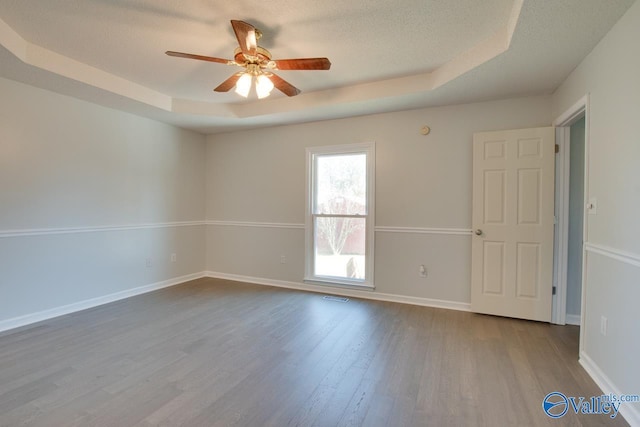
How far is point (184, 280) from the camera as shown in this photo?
4.80 meters

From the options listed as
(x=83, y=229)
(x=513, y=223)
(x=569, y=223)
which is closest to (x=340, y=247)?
(x=513, y=223)

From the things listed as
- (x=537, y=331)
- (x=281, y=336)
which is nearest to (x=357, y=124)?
(x=281, y=336)

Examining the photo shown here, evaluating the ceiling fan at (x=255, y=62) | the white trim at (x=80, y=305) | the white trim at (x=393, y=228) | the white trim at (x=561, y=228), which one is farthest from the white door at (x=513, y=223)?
the white trim at (x=80, y=305)

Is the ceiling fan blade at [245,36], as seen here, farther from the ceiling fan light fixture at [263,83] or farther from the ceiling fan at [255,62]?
the ceiling fan light fixture at [263,83]

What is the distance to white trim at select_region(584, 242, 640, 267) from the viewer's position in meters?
1.74

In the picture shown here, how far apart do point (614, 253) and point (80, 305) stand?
4989 millimetres

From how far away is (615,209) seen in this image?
1.95 m

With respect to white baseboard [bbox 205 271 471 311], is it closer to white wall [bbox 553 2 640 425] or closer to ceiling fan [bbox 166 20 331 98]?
white wall [bbox 553 2 640 425]

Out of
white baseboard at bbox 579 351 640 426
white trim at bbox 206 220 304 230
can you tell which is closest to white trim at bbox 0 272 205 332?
white trim at bbox 206 220 304 230

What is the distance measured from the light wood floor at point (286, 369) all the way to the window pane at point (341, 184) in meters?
1.44

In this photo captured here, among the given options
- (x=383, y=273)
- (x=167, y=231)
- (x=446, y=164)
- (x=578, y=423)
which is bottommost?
(x=578, y=423)

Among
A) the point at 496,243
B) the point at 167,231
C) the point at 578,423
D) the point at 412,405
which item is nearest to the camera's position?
the point at 578,423

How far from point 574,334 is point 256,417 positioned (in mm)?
3009

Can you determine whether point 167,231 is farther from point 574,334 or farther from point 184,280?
point 574,334
